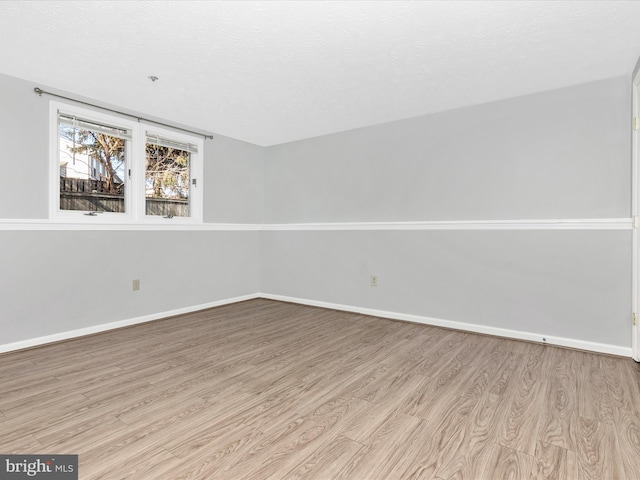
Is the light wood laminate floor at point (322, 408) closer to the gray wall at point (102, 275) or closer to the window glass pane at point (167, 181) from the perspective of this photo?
the gray wall at point (102, 275)

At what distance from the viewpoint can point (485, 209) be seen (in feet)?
10.9

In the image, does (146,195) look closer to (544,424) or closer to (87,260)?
(87,260)

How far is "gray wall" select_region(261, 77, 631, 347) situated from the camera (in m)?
2.77

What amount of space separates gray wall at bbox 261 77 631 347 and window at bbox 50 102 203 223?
1458mm

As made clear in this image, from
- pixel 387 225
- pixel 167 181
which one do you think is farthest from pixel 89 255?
pixel 387 225

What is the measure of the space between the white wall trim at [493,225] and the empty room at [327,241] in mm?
19

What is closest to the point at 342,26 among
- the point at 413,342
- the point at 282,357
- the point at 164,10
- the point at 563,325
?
the point at 164,10

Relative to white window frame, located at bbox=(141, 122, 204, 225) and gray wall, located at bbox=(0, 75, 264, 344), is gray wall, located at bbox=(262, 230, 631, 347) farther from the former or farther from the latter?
white window frame, located at bbox=(141, 122, 204, 225)

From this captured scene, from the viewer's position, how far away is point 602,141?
2.77m

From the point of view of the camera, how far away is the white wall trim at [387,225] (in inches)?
108

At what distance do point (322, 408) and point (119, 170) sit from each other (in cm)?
313

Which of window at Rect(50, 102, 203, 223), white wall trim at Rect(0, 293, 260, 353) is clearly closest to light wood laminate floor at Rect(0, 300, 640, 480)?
white wall trim at Rect(0, 293, 260, 353)

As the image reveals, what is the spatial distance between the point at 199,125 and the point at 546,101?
3.59 meters

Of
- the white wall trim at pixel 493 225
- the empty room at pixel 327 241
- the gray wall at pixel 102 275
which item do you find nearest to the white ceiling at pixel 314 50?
the empty room at pixel 327 241
